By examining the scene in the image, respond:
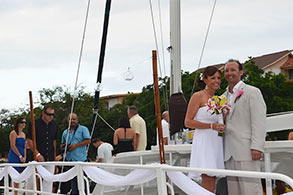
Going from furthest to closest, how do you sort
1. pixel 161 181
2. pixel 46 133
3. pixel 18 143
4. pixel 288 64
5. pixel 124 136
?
pixel 288 64 < pixel 18 143 < pixel 124 136 < pixel 46 133 < pixel 161 181

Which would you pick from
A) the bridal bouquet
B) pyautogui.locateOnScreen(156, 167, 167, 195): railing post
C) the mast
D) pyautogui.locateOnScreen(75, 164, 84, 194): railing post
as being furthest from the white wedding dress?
the mast

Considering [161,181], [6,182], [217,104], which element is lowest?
[6,182]

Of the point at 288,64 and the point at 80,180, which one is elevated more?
the point at 288,64

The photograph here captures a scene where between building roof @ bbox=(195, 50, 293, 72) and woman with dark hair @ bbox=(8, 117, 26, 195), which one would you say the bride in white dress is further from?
building roof @ bbox=(195, 50, 293, 72)

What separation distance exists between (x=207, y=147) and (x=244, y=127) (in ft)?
1.25

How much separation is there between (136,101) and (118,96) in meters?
30.1

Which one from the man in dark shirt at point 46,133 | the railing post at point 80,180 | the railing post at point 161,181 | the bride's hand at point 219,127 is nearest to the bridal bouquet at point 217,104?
the bride's hand at point 219,127

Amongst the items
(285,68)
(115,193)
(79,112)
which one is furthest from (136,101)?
(115,193)

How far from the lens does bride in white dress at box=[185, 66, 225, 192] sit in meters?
4.66

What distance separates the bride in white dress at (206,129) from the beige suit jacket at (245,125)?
10cm

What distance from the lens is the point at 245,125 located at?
459cm

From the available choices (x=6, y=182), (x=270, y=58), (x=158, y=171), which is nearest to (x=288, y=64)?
(x=270, y=58)

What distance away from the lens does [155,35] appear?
960 cm

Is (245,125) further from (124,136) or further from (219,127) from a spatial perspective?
(124,136)
